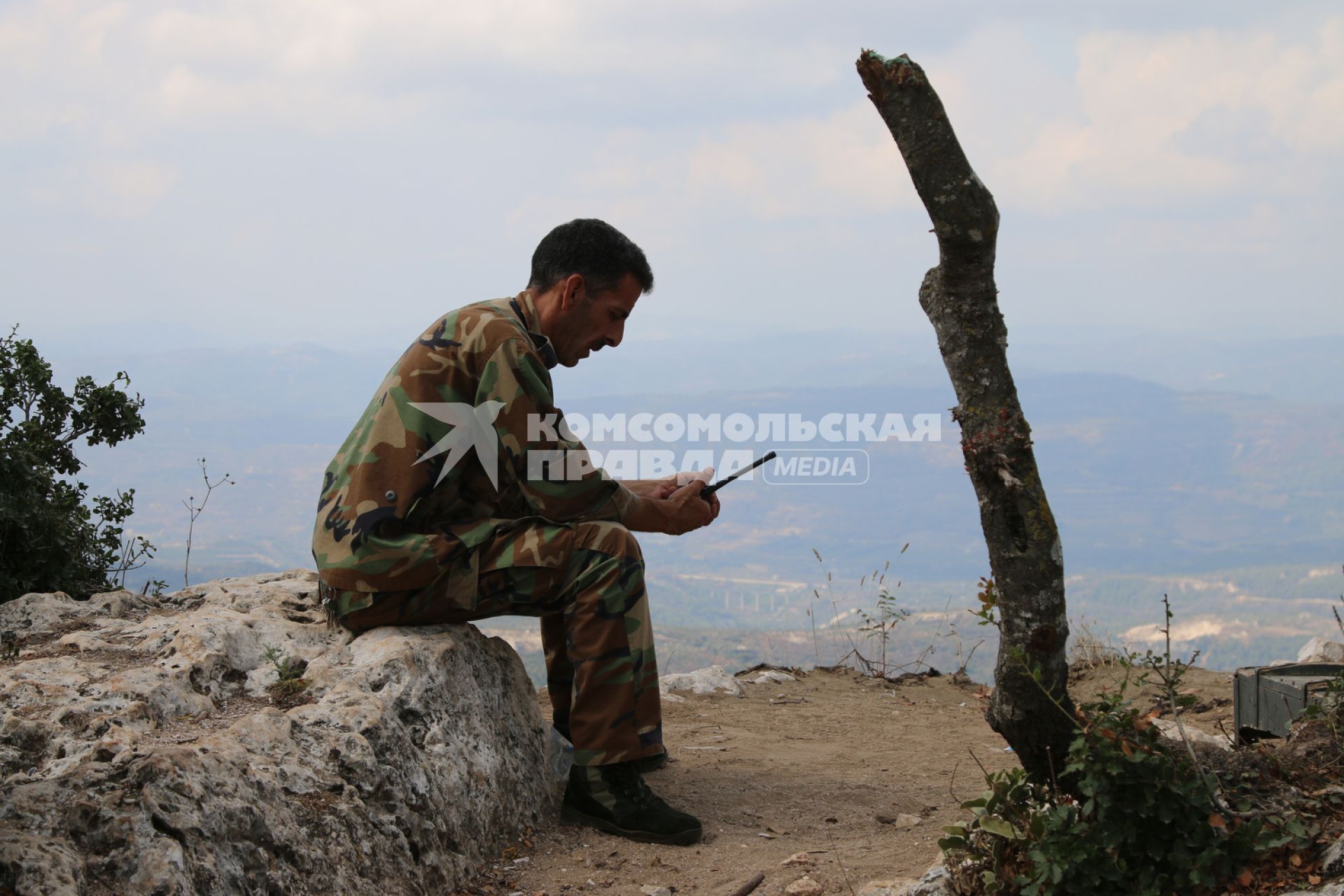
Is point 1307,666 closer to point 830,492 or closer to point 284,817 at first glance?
point 284,817

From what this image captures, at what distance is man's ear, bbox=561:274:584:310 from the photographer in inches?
169

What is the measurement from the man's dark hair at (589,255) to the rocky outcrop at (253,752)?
156cm

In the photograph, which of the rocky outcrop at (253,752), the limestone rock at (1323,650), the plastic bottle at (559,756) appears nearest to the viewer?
the rocky outcrop at (253,752)

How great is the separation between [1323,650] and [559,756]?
5.87 meters

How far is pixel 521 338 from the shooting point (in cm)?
412

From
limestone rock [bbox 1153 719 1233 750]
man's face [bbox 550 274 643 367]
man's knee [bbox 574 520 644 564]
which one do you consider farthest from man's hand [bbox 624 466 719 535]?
limestone rock [bbox 1153 719 1233 750]

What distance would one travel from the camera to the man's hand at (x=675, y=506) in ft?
14.5

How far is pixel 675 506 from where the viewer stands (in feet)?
14.7

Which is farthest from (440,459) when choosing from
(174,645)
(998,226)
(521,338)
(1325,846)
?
(1325,846)

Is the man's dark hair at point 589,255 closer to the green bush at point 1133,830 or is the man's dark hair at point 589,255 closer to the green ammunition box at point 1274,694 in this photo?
the green bush at point 1133,830

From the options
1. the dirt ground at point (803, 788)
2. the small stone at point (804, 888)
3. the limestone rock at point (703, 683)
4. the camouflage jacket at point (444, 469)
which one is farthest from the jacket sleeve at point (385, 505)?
the limestone rock at point (703, 683)

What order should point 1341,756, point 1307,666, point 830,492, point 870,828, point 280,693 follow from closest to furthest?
point 1341,756, point 280,693, point 870,828, point 1307,666, point 830,492

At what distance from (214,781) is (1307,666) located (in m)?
4.60

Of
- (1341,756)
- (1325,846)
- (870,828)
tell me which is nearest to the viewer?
(1325,846)
